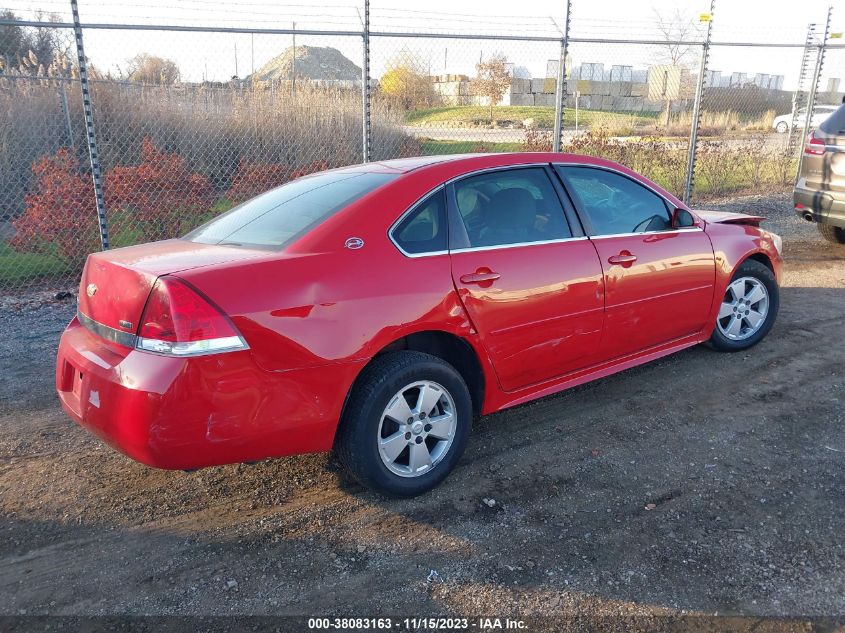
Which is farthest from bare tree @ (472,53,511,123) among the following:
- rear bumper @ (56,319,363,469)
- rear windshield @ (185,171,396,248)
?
rear bumper @ (56,319,363,469)

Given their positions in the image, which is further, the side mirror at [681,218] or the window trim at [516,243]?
Result: the side mirror at [681,218]

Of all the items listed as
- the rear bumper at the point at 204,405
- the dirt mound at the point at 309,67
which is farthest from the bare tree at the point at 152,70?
the rear bumper at the point at 204,405

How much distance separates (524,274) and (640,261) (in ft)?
3.26

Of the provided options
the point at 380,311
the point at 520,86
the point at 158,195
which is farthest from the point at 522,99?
the point at 380,311

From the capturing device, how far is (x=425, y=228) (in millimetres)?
3389

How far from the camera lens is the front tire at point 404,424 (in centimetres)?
309

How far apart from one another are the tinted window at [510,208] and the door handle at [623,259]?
0.32 meters

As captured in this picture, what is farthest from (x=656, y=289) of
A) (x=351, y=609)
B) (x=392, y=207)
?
(x=351, y=609)

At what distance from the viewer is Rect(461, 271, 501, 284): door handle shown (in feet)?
11.1

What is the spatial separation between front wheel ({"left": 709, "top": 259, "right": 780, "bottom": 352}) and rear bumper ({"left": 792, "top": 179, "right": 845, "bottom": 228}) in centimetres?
330

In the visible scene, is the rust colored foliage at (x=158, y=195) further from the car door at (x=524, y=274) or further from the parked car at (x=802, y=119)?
the parked car at (x=802, y=119)

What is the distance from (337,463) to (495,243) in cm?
146

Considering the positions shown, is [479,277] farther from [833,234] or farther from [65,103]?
[65,103]

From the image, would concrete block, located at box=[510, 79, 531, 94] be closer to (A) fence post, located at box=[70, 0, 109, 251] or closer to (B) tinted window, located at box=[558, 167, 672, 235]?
(A) fence post, located at box=[70, 0, 109, 251]
